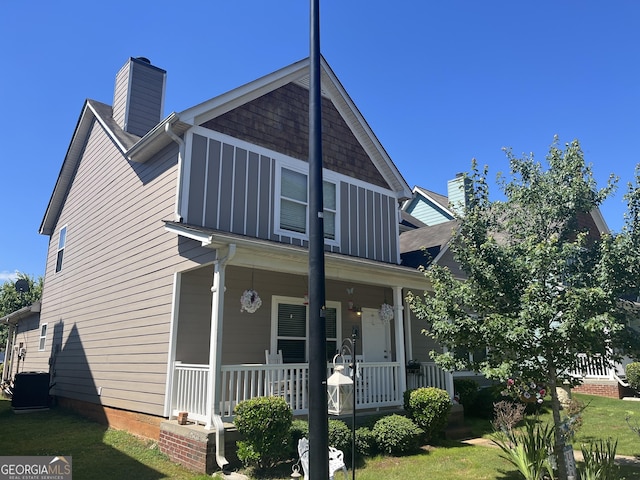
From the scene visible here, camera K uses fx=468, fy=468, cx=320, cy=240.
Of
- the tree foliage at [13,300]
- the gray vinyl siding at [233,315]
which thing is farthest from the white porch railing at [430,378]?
the tree foliage at [13,300]

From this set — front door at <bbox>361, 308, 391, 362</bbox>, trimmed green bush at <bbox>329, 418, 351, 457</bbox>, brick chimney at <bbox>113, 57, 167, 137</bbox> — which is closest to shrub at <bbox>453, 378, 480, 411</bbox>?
front door at <bbox>361, 308, 391, 362</bbox>

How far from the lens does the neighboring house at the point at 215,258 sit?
333 inches

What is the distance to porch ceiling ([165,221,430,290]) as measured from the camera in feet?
25.4

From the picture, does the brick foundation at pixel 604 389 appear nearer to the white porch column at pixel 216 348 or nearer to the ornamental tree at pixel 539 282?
the ornamental tree at pixel 539 282

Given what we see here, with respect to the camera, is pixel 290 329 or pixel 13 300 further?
pixel 13 300

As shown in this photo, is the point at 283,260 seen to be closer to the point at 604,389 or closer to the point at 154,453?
the point at 154,453

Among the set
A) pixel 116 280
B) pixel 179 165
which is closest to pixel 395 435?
pixel 179 165

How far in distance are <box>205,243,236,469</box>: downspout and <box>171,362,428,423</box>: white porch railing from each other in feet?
0.43

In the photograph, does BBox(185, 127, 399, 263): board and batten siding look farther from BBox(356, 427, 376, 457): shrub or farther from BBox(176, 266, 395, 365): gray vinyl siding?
BBox(356, 427, 376, 457): shrub

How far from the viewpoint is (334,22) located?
19.1ft

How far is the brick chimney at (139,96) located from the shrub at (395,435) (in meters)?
10.2

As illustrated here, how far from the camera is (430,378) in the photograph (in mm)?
11203

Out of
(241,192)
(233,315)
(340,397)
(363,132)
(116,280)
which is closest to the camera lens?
(340,397)

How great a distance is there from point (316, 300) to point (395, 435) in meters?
5.11
